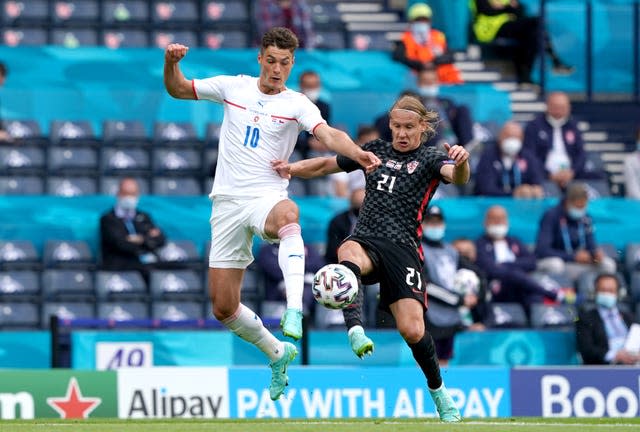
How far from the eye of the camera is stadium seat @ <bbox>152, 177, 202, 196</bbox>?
19.2 m

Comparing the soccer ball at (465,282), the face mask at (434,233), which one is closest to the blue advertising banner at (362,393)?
the soccer ball at (465,282)

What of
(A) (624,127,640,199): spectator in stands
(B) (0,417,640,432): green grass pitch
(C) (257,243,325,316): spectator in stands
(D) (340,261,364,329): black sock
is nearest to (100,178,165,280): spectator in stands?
(C) (257,243,325,316): spectator in stands

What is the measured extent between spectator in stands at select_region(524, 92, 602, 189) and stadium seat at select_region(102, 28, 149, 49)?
4357mm

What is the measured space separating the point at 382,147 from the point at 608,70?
11.2 metres

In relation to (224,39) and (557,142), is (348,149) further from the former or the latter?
(224,39)

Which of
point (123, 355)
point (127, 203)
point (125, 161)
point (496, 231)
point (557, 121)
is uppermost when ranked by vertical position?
point (557, 121)

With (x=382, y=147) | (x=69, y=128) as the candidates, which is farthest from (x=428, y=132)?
(x=69, y=128)

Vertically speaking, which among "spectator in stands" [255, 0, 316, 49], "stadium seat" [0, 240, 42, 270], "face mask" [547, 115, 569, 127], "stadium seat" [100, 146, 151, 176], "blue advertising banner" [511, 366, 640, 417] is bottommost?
"blue advertising banner" [511, 366, 640, 417]

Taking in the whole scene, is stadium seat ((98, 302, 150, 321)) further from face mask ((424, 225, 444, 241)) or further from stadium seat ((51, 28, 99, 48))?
stadium seat ((51, 28, 99, 48))

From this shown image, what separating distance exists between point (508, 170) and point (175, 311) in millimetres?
3992

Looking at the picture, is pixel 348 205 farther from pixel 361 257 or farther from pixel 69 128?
pixel 361 257

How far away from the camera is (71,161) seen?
1916 cm

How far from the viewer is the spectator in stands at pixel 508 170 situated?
1947 cm

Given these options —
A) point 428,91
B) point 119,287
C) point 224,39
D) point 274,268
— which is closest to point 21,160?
point 119,287
